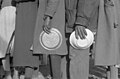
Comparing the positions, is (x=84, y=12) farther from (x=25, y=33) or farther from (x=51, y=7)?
(x=25, y=33)

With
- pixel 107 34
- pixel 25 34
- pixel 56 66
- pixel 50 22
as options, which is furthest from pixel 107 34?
pixel 25 34

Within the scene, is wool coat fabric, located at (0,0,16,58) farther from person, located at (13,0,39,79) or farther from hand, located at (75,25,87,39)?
hand, located at (75,25,87,39)

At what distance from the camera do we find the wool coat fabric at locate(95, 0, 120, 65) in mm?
4438

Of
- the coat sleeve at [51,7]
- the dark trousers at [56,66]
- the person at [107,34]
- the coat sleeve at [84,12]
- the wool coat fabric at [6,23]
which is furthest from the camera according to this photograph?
the wool coat fabric at [6,23]

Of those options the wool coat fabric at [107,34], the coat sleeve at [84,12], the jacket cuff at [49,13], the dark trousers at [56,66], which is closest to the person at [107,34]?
the wool coat fabric at [107,34]

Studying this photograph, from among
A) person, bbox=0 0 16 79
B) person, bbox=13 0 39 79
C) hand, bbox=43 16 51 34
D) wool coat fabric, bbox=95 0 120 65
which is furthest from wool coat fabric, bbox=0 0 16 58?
wool coat fabric, bbox=95 0 120 65

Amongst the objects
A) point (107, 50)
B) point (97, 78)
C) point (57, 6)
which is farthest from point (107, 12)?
point (97, 78)

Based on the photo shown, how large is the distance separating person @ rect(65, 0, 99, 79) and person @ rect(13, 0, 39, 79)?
0.47 meters

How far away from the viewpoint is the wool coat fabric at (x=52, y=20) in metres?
3.98

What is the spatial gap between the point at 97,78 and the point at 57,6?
245 centimetres

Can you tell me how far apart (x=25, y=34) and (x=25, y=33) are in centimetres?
1

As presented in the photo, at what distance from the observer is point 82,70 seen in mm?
4059

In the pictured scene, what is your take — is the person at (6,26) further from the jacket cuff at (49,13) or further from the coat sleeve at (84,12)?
the coat sleeve at (84,12)

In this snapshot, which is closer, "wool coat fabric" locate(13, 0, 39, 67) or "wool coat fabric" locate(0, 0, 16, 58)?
"wool coat fabric" locate(13, 0, 39, 67)
